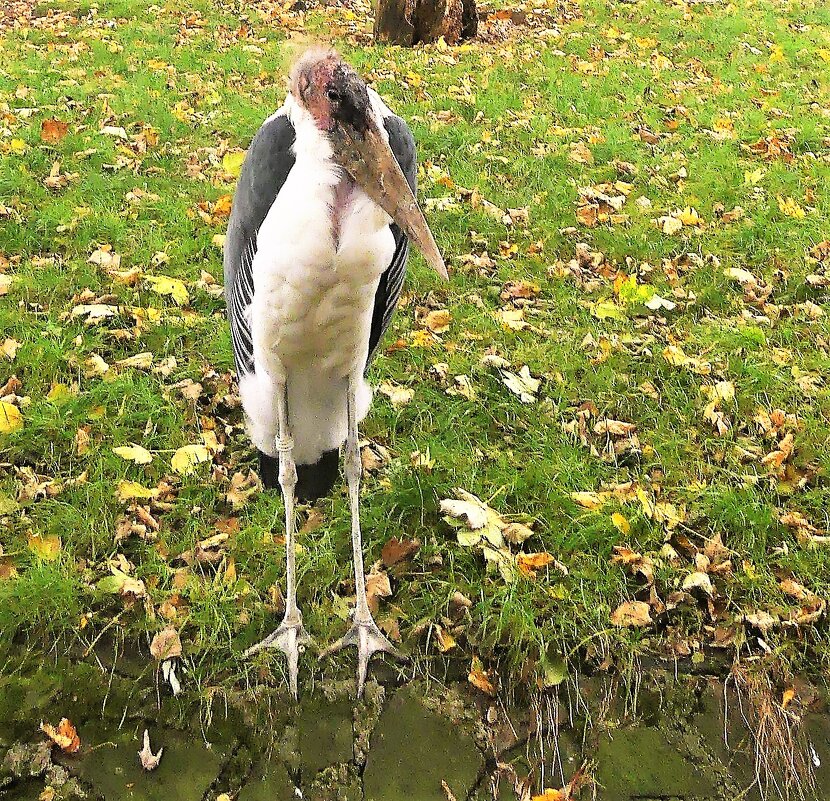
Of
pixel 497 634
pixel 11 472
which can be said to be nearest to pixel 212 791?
pixel 497 634

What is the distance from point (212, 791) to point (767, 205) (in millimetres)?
4430

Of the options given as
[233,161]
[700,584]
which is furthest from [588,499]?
[233,161]

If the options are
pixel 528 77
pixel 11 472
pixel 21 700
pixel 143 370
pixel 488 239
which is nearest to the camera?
pixel 21 700

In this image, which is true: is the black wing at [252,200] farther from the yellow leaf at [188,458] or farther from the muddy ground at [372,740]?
the muddy ground at [372,740]

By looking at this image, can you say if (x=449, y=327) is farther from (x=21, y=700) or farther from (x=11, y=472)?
(x=21, y=700)

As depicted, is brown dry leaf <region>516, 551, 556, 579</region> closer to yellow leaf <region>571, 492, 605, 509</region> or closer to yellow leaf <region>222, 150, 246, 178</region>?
yellow leaf <region>571, 492, 605, 509</region>

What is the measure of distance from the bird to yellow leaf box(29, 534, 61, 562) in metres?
0.77

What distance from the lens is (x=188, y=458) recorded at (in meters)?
2.95

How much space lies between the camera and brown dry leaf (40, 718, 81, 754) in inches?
81.0

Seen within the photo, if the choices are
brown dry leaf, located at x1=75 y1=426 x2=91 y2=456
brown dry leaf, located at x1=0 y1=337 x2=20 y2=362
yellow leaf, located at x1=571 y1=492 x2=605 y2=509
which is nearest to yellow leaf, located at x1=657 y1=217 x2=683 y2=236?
yellow leaf, located at x1=571 y1=492 x2=605 y2=509

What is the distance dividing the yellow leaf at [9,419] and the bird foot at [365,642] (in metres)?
1.56

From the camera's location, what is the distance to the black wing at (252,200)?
6.15 feet

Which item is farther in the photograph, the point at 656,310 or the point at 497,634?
the point at 656,310

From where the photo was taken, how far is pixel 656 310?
395 cm
